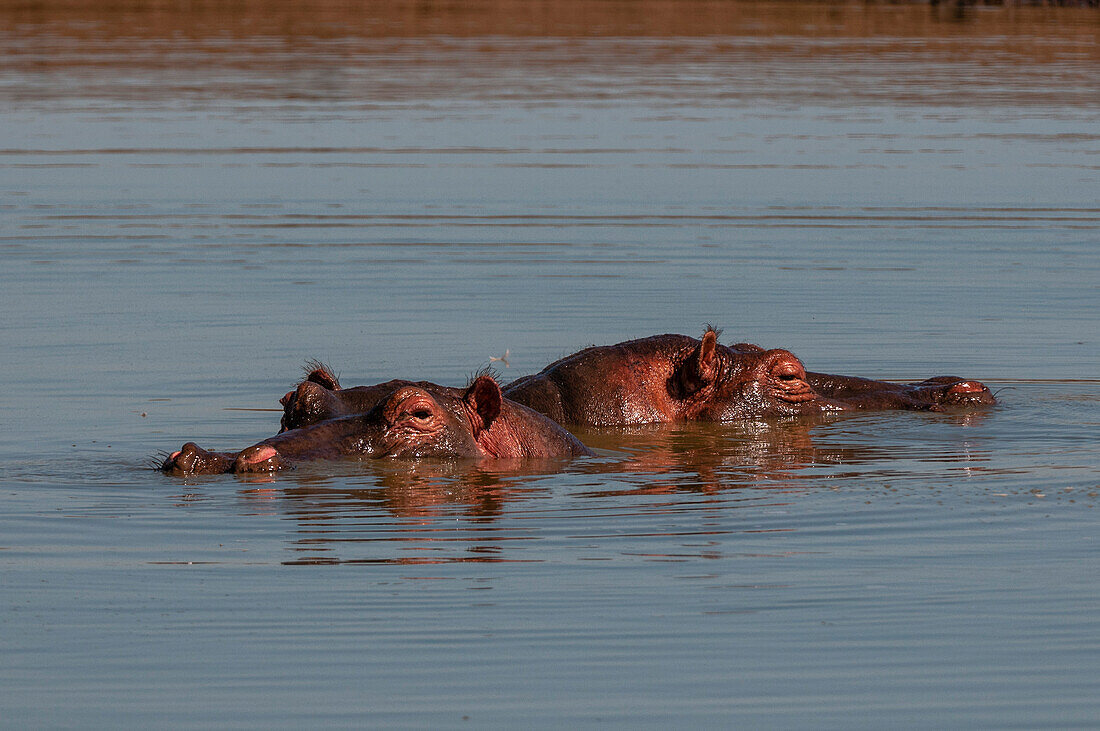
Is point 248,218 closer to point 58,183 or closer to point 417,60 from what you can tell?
point 58,183

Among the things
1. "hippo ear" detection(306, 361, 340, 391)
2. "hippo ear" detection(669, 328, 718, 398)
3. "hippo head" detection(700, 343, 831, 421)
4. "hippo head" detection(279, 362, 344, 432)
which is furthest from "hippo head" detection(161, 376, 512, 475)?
"hippo head" detection(700, 343, 831, 421)

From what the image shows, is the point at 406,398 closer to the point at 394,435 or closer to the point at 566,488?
Answer: the point at 394,435

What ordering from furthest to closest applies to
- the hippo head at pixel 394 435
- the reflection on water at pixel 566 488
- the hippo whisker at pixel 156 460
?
1. the hippo whisker at pixel 156 460
2. the hippo head at pixel 394 435
3. the reflection on water at pixel 566 488

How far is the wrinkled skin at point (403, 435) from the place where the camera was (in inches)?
391

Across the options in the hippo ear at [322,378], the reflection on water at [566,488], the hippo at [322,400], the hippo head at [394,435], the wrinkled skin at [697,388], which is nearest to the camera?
the reflection on water at [566,488]

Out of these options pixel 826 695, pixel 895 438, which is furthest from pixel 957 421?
pixel 826 695

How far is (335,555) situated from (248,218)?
44.4ft

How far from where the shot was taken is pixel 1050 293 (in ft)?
57.7

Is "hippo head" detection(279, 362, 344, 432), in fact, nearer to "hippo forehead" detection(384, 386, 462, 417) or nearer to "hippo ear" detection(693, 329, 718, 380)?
"hippo forehead" detection(384, 386, 462, 417)

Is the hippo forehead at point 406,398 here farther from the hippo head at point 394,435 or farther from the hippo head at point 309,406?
the hippo head at point 309,406

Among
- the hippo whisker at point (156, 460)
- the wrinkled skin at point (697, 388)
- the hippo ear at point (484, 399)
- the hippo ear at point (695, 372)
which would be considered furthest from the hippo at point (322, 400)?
the hippo ear at point (695, 372)

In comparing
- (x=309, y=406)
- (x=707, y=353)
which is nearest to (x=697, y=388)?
(x=707, y=353)

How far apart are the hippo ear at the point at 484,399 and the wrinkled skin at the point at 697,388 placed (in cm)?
186

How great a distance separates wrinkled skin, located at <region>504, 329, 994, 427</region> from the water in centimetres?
21
